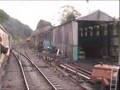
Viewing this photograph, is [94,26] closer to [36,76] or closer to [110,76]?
[36,76]

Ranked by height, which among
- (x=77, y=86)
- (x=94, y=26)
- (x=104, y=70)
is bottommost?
(x=77, y=86)

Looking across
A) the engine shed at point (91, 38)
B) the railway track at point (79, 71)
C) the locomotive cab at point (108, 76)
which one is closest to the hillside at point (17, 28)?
the engine shed at point (91, 38)

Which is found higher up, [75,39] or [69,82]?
[75,39]

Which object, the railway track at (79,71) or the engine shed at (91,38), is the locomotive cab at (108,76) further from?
the engine shed at (91,38)

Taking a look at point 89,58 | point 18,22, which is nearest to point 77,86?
point 89,58

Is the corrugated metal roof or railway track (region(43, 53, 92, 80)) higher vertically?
the corrugated metal roof

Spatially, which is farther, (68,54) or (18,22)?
(18,22)

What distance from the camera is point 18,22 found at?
154 m

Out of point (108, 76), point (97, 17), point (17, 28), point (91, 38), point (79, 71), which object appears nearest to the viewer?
point (108, 76)

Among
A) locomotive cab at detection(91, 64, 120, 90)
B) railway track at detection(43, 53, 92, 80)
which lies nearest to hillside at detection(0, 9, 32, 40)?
railway track at detection(43, 53, 92, 80)

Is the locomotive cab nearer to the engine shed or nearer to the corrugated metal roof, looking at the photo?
the engine shed

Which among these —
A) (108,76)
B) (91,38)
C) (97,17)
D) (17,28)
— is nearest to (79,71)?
(108,76)

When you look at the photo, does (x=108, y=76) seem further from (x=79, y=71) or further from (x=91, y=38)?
(x=91, y=38)

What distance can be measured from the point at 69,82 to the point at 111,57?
1227 centimetres
